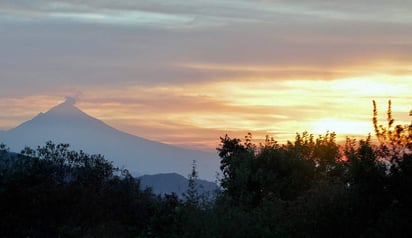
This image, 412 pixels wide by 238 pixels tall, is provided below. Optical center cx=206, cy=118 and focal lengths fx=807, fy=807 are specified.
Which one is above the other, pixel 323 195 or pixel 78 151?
pixel 78 151

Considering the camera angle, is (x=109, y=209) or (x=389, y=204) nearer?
(x=389, y=204)

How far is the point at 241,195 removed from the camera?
107ft

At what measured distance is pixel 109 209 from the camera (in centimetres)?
3300

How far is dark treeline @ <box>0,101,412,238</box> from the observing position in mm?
22734

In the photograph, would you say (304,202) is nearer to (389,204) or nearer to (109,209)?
(389,204)

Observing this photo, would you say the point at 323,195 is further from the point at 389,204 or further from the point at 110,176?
the point at 110,176

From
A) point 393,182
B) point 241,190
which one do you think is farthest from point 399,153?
point 241,190

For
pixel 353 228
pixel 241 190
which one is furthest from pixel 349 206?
pixel 241 190

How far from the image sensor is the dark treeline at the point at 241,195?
74.6 feet

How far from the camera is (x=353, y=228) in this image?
883 inches

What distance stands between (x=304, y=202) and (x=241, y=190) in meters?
9.89

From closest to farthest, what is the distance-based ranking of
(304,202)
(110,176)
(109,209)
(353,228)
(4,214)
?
1. (353,228)
2. (304,202)
3. (4,214)
4. (109,209)
5. (110,176)

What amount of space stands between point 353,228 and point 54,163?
15.7 m

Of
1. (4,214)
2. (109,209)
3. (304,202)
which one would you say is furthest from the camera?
(109,209)
